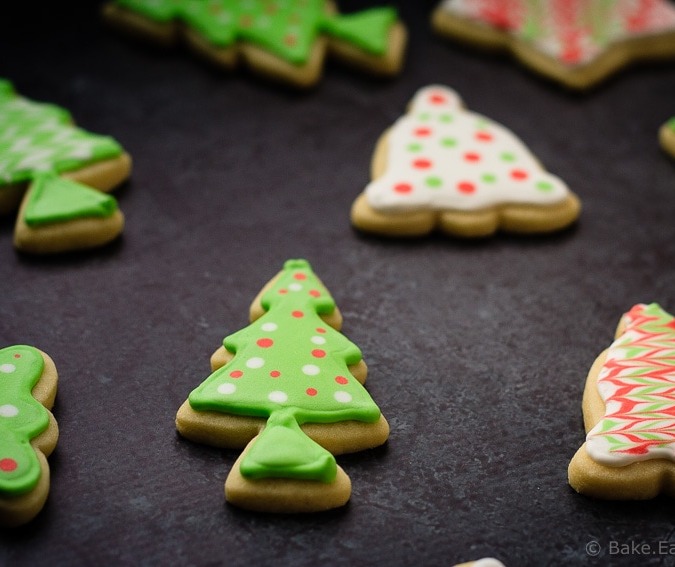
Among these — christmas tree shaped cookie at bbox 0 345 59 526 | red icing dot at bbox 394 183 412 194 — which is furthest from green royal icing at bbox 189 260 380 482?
red icing dot at bbox 394 183 412 194

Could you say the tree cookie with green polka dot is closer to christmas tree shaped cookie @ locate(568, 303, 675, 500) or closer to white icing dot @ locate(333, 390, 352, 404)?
christmas tree shaped cookie @ locate(568, 303, 675, 500)

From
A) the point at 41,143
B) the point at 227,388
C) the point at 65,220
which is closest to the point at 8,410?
the point at 227,388

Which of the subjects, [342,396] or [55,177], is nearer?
[342,396]

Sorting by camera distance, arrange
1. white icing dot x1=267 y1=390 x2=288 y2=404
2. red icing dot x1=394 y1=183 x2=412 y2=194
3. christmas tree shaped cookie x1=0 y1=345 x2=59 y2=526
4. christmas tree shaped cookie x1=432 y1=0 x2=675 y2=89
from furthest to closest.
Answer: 1. christmas tree shaped cookie x1=432 y1=0 x2=675 y2=89
2. red icing dot x1=394 y1=183 x2=412 y2=194
3. white icing dot x1=267 y1=390 x2=288 y2=404
4. christmas tree shaped cookie x1=0 y1=345 x2=59 y2=526

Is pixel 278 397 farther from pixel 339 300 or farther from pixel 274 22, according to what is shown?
pixel 274 22

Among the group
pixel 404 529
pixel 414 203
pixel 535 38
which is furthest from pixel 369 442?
pixel 535 38
